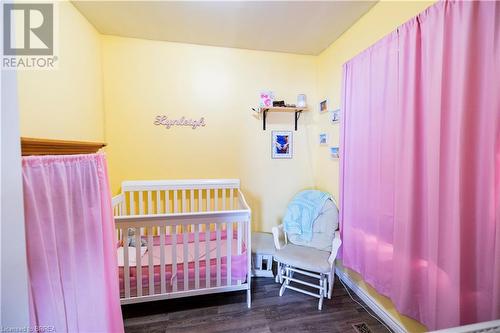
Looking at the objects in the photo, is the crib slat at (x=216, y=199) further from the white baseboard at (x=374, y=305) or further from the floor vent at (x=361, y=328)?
the floor vent at (x=361, y=328)

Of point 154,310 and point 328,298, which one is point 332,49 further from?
point 154,310

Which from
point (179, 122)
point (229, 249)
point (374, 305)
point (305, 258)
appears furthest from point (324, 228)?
point (179, 122)

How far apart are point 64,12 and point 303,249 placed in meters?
2.82

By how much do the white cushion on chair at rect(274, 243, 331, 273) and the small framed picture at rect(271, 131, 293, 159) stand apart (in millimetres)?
1090

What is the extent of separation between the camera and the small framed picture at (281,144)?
261cm

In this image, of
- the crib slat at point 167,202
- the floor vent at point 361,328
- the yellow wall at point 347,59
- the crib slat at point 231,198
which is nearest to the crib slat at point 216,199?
the crib slat at point 231,198

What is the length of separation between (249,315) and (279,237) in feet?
2.58

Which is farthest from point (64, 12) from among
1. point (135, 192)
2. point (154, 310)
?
point (154, 310)

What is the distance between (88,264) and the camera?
0.99 m

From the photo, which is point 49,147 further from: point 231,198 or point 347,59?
point 347,59

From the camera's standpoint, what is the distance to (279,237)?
7.46 ft

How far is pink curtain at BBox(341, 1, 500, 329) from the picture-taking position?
3.28 feet
